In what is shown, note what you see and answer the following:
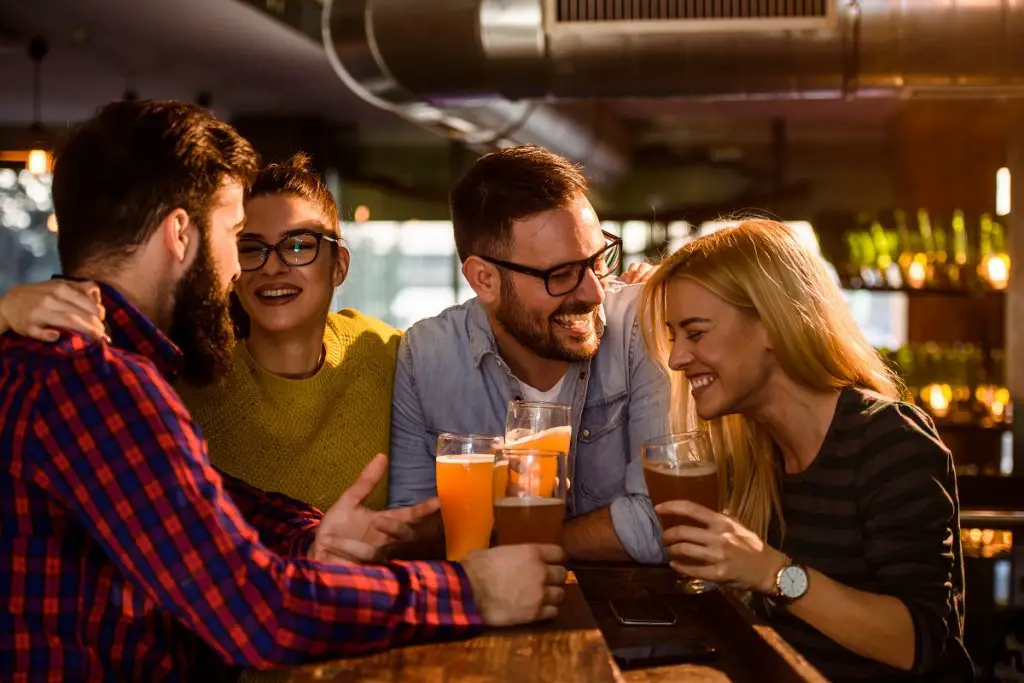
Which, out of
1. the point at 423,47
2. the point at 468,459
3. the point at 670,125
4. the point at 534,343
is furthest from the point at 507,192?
the point at 670,125

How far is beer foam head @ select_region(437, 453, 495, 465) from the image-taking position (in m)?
1.67

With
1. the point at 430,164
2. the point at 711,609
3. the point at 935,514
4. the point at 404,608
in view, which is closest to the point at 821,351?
the point at 935,514

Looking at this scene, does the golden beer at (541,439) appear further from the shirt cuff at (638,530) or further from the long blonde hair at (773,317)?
the long blonde hair at (773,317)

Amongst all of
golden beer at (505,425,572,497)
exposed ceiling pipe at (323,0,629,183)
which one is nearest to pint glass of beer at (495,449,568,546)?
golden beer at (505,425,572,497)

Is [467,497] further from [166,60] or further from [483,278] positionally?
[166,60]

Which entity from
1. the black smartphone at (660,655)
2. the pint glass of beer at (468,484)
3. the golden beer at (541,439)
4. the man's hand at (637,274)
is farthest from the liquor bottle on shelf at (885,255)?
the black smartphone at (660,655)

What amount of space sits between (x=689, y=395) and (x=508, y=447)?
60cm

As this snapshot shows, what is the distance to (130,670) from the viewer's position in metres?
1.43

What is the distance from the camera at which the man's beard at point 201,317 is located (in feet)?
5.28

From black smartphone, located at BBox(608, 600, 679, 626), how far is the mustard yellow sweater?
70 cm

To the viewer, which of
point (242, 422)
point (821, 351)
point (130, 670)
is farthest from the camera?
point (242, 422)

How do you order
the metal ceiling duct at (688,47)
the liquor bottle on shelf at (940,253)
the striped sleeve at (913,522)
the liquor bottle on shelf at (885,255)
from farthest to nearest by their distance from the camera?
the liquor bottle on shelf at (885,255) < the liquor bottle on shelf at (940,253) < the metal ceiling duct at (688,47) < the striped sleeve at (913,522)

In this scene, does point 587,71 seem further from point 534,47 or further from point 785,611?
point 785,611

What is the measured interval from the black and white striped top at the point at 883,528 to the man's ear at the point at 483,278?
75 cm
